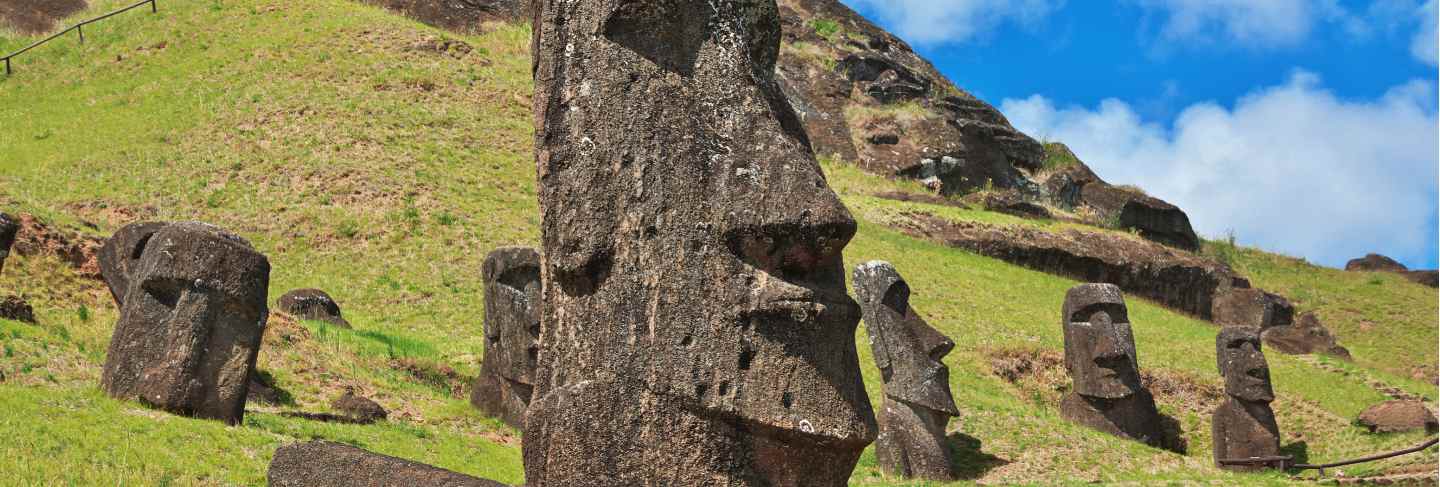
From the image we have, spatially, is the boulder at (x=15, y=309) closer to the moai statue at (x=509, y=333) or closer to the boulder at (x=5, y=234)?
the boulder at (x=5, y=234)

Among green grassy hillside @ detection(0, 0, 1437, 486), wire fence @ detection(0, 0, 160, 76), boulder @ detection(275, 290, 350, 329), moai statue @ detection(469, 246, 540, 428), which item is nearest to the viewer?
green grassy hillside @ detection(0, 0, 1437, 486)

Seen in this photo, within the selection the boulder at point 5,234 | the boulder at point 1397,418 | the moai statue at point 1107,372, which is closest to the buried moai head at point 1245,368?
the moai statue at point 1107,372

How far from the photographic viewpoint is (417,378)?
1841cm

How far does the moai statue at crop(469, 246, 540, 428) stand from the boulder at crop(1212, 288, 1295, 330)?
23.3 metres

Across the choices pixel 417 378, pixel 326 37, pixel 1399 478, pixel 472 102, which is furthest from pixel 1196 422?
pixel 326 37

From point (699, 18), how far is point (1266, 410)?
627 inches

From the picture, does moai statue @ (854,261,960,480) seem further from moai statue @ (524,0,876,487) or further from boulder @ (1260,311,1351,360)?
boulder @ (1260,311,1351,360)

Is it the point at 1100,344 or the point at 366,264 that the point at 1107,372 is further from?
the point at 366,264

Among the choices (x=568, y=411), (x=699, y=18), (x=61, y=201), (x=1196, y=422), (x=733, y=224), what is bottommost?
(x=61, y=201)

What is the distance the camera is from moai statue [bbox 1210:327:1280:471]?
18516mm

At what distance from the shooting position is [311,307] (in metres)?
21.7

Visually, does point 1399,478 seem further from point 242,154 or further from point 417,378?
point 242,154

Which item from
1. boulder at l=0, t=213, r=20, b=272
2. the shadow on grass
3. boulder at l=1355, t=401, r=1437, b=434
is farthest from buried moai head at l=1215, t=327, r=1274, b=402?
boulder at l=0, t=213, r=20, b=272

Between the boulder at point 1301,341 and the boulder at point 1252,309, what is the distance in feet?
6.55
